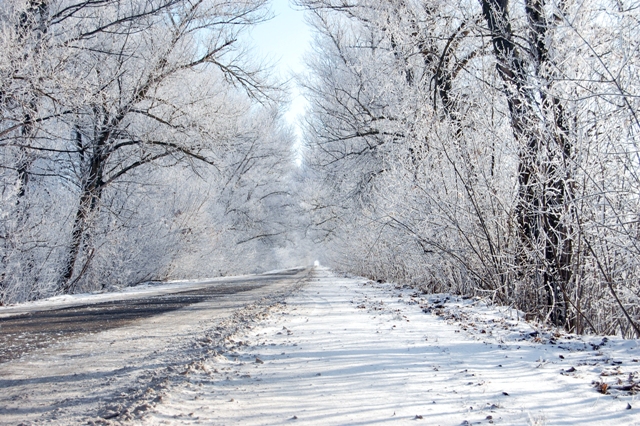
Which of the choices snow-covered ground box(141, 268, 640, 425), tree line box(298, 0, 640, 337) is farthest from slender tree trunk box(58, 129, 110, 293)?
snow-covered ground box(141, 268, 640, 425)

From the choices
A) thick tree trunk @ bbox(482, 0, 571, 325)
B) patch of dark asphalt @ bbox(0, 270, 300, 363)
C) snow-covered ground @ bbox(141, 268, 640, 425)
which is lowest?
snow-covered ground @ bbox(141, 268, 640, 425)

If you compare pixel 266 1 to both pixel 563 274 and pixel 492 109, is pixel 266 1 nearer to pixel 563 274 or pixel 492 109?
pixel 492 109

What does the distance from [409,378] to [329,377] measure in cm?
48

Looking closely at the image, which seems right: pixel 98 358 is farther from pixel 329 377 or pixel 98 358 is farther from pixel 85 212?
pixel 85 212

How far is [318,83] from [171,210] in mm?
8026

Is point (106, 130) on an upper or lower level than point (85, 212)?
upper

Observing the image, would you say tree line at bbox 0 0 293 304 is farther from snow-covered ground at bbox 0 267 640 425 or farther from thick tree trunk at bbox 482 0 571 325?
thick tree trunk at bbox 482 0 571 325

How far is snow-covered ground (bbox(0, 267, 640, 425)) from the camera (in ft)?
7.44

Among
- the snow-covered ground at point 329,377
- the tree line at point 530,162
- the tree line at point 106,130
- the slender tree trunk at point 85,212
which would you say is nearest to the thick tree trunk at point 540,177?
the tree line at point 530,162

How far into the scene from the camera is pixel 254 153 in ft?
111

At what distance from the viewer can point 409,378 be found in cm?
290

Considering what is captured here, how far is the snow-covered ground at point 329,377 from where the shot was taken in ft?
7.44

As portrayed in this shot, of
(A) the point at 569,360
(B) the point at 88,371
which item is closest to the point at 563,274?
(A) the point at 569,360

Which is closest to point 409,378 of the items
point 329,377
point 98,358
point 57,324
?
point 329,377
